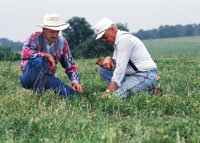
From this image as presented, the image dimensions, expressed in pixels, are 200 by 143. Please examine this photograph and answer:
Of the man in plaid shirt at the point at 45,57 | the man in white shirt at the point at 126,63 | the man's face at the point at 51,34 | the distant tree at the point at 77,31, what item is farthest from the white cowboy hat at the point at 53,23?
the distant tree at the point at 77,31

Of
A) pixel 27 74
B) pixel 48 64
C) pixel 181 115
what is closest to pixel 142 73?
pixel 181 115

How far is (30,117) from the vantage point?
352 cm

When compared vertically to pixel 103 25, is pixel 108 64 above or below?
below

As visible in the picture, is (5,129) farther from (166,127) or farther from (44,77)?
(166,127)

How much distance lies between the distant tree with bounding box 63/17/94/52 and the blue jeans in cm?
4113

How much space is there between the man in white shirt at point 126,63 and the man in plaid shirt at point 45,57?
2.27 feet

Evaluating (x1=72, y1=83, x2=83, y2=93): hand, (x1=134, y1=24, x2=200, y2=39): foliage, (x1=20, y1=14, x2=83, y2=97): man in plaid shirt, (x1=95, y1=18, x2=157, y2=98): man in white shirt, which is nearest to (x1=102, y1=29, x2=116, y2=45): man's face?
(x1=95, y1=18, x2=157, y2=98): man in white shirt

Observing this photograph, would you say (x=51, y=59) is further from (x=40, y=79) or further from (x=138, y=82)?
(x=138, y=82)

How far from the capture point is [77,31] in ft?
154

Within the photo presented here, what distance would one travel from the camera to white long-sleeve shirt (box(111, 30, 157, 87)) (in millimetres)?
4945

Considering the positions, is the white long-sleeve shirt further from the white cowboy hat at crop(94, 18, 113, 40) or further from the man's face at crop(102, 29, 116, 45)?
the white cowboy hat at crop(94, 18, 113, 40)

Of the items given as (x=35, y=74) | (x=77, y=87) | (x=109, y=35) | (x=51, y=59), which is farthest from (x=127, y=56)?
(x=35, y=74)

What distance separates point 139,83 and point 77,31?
42790mm

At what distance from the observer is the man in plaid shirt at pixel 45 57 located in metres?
4.61
